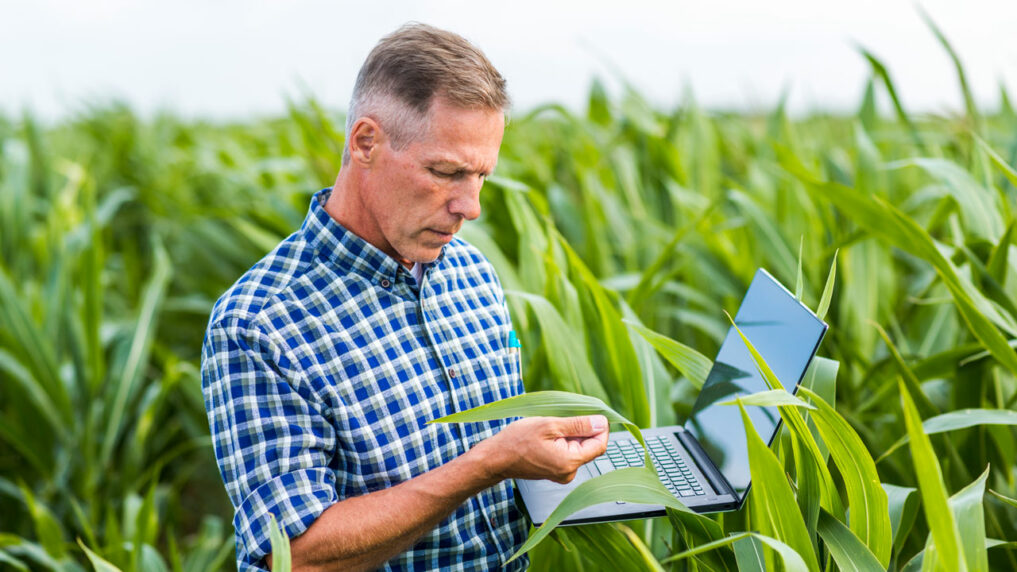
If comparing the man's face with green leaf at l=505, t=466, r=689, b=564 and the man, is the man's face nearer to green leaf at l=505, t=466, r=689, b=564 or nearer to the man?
the man

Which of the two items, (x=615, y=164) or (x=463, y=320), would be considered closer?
(x=463, y=320)

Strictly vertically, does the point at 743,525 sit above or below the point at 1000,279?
below

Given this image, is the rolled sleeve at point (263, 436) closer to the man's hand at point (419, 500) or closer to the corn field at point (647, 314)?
the man's hand at point (419, 500)

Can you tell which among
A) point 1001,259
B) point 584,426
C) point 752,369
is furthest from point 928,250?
point 584,426

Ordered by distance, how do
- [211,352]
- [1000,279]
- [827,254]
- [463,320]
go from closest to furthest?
[211,352], [463,320], [1000,279], [827,254]

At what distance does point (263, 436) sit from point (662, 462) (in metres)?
0.45

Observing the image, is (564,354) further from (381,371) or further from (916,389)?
(916,389)

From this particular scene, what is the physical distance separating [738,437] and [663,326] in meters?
0.83

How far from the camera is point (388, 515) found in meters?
0.82

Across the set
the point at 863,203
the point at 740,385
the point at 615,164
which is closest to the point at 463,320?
the point at 740,385

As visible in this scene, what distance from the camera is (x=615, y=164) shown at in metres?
2.09

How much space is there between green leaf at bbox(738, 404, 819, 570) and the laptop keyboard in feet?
0.53

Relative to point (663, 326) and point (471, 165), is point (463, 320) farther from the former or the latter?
point (663, 326)

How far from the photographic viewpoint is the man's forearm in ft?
2.68
